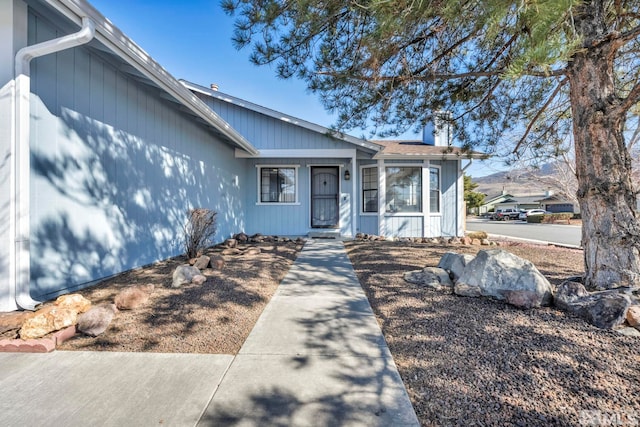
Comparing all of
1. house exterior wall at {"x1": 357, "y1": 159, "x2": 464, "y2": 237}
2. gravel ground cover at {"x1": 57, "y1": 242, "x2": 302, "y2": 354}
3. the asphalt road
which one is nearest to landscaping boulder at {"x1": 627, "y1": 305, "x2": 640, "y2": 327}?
gravel ground cover at {"x1": 57, "y1": 242, "x2": 302, "y2": 354}

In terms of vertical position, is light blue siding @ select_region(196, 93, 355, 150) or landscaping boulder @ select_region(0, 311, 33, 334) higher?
light blue siding @ select_region(196, 93, 355, 150)

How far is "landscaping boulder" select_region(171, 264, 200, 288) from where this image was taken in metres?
4.04

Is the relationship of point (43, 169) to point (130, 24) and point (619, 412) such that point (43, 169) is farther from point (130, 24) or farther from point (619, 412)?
point (619, 412)

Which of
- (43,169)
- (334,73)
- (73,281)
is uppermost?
(334,73)

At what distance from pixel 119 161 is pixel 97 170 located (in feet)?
1.50

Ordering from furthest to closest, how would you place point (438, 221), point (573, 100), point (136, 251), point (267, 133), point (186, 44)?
point (438, 221) → point (267, 133) → point (186, 44) → point (136, 251) → point (573, 100)

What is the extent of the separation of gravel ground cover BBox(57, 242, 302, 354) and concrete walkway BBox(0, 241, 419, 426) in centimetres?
14

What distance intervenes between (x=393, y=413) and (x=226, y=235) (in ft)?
24.8

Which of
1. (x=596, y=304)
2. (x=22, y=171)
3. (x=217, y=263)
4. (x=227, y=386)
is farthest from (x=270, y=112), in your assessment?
(x=596, y=304)

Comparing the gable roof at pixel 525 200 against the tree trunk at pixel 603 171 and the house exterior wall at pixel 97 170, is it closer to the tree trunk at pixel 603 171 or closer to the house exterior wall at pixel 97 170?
the tree trunk at pixel 603 171

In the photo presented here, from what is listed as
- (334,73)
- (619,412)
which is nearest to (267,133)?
(334,73)

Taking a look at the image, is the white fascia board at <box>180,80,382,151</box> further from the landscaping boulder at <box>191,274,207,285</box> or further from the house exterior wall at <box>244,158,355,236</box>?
the landscaping boulder at <box>191,274,207,285</box>

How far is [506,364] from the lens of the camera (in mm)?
2207

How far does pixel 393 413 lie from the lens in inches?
70.2
